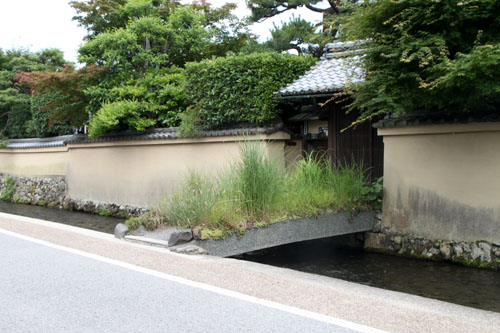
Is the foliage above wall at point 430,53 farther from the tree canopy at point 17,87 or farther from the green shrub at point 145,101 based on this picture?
the tree canopy at point 17,87

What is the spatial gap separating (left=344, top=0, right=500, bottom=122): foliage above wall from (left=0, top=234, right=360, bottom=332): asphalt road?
4643 millimetres

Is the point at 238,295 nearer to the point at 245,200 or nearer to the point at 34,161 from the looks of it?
the point at 245,200

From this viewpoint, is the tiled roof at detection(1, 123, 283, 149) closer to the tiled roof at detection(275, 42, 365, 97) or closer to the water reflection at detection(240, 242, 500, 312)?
the tiled roof at detection(275, 42, 365, 97)

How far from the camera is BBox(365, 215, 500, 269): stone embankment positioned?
806 centimetres

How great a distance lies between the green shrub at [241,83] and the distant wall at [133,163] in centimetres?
63

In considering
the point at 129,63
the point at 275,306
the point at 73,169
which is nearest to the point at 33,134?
the point at 73,169

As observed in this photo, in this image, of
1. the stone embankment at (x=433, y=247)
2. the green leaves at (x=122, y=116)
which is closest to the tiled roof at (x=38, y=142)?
the green leaves at (x=122, y=116)

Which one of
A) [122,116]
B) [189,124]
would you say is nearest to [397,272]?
[189,124]

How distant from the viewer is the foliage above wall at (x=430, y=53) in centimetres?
679

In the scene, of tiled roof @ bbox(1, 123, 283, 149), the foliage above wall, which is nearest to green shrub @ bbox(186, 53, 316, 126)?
tiled roof @ bbox(1, 123, 283, 149)

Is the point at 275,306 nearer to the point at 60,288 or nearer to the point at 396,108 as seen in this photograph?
the point at 60,288

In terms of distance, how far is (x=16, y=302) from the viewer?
445 cm

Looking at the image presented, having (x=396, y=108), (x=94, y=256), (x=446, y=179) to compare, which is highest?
(x=396, y=108)

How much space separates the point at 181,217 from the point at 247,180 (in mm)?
1327
